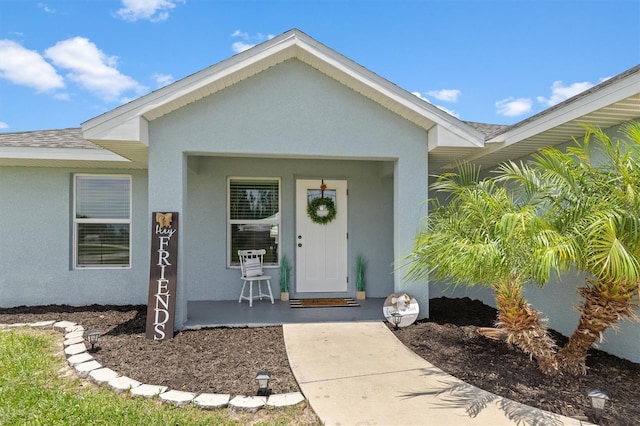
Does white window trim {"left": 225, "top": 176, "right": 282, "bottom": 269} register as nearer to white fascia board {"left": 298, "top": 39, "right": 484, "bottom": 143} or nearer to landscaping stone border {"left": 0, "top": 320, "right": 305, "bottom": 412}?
white fascia board {"left": 298, "top": 39, "right": 484, "bottom": 143}

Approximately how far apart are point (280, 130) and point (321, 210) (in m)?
2.52

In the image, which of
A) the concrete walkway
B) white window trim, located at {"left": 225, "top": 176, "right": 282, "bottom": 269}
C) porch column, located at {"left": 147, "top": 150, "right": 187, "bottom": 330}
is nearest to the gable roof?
porch column, located at {"left": 147, "top": 150, "right": 187, "bottom": 330}

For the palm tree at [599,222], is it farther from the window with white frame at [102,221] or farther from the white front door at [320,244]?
the window with white frame at [102,221]

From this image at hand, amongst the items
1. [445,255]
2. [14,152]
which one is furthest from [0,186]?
[445,255]

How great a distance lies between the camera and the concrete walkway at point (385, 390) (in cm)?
309

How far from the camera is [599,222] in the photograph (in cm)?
315

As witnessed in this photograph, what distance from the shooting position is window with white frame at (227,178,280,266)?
7657 millimetres

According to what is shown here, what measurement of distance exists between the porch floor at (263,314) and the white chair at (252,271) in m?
0.19

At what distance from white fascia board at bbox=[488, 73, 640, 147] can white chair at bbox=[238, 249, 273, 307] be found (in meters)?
4.69

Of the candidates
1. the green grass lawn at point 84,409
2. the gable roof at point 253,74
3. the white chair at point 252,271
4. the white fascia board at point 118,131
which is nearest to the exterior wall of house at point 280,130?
the gable roof at point 253,74

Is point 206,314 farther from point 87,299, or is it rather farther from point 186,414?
point 186,414

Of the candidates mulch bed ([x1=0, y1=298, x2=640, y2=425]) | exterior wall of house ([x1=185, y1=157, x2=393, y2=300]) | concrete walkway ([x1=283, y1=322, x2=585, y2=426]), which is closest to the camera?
concrete walkway ([x1=283, y1=322, x2=585, y2=426])

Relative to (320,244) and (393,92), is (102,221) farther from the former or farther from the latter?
(393,92)

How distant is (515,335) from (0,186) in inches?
352
